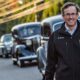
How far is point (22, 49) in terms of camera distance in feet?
80.4

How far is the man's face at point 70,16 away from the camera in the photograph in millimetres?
5438

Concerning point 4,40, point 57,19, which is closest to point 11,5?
point 57,19

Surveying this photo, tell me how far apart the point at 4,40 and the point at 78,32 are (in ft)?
107

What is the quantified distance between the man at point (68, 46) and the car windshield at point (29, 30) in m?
20.6

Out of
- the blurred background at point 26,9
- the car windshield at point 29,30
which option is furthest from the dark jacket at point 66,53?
the car windshield at point 29,30

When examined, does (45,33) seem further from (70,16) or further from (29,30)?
(29,30)

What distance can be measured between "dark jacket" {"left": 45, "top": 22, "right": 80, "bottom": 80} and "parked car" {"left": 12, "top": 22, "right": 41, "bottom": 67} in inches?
687

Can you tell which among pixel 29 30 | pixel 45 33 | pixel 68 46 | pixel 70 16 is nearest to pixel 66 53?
pixel 68 46

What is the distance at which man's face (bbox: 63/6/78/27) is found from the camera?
5438 millimetres

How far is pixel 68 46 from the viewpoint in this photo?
5.38 m

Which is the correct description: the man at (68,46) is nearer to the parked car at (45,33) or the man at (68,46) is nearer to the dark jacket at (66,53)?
the dark jacket at (66,53)

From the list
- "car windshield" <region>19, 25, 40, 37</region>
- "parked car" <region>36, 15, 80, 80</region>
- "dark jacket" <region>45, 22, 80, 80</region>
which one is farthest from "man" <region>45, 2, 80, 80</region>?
"car windshield" <region>19, 25, 40, 37</region>

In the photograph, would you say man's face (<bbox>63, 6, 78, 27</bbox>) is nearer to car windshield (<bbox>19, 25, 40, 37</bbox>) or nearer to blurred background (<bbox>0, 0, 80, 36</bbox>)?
blurred background (<bbox>0, 0, 80, 36</bbox>)

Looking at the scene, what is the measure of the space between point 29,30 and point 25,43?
1628 mm
